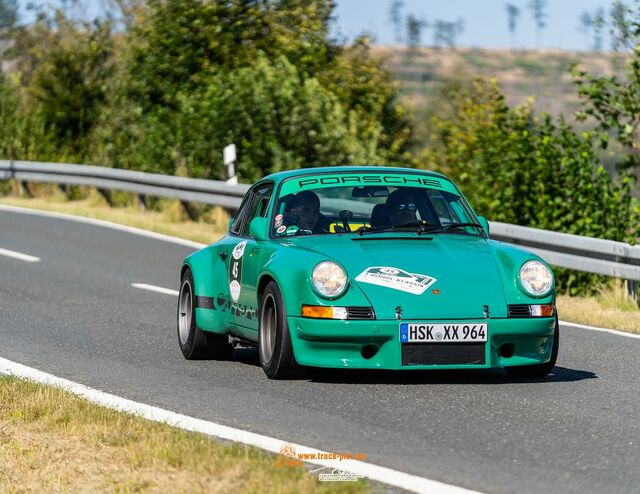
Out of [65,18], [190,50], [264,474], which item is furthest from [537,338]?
[65,18]

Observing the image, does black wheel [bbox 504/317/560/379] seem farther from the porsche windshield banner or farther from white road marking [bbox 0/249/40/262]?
white road marking [bbox 0/249/40/262]

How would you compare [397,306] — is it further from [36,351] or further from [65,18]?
[65,18]

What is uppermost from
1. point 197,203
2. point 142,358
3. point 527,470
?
point 527,470

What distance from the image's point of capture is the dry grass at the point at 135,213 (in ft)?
71.2

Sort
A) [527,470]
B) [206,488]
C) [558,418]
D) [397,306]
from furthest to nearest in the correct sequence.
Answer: [397,306] < [558,418] < [527,470] < [206,488]

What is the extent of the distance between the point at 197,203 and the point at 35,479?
711 inches

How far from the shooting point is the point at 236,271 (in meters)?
9.70

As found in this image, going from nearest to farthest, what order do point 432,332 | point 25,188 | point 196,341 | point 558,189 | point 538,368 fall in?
1. point 432,332
2. point 538,368
3. point 196,341
4. point 558,189
5. point 25,188

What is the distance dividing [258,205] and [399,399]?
259cm

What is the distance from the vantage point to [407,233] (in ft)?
30.5

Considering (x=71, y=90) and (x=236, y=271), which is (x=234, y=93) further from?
(x=236, y=271)

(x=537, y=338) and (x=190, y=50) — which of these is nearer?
(x=537, y=338)

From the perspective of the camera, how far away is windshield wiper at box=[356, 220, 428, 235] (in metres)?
9.28

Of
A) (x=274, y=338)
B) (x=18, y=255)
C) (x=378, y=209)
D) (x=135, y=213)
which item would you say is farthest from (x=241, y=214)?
(x=135, y=213)
